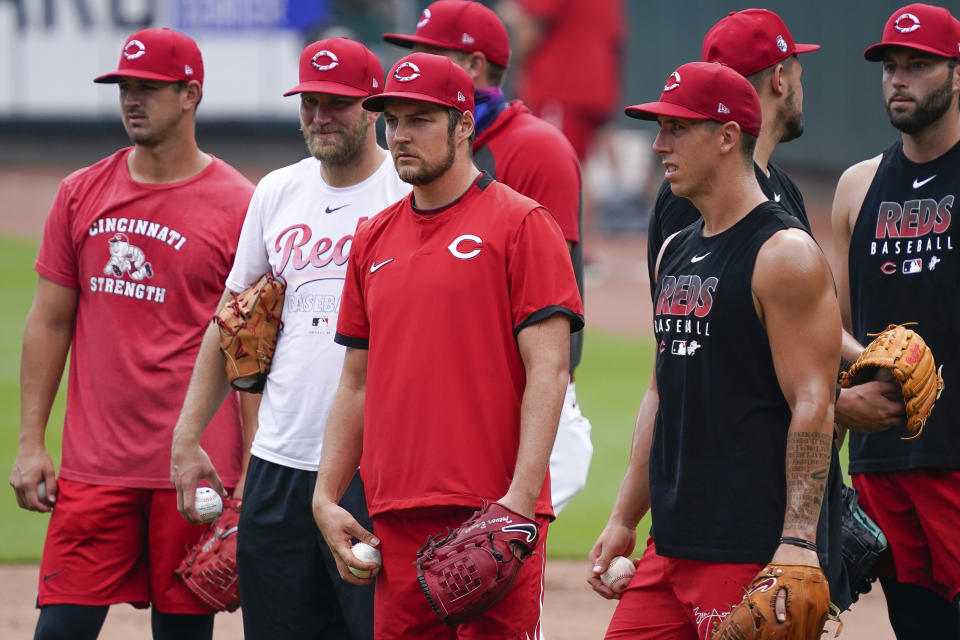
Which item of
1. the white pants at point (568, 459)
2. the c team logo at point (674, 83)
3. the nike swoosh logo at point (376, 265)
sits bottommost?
the white pants at point (568, 459)

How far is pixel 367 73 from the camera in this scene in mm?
4547

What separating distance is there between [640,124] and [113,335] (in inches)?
588

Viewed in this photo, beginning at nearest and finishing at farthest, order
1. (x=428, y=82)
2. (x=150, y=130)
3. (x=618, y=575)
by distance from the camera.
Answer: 1. (x=428, y=82)
2. (x=618, y=575)
3. (x=150, y=130)

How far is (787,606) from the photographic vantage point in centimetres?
342

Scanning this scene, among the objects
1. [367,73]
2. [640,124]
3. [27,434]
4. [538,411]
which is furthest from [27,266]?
[538,411]

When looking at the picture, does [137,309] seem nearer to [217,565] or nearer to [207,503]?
[207,503]

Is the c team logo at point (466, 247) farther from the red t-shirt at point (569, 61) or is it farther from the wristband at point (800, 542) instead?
the red t-shirt at point (569, 61)

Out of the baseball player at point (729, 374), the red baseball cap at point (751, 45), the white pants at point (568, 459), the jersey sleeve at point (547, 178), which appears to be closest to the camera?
the baseball player at point (729, 374)

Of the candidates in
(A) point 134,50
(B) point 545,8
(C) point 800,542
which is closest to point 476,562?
(C) point 800,542

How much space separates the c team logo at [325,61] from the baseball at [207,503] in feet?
4.67

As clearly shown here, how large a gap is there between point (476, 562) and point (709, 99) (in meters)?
1.35

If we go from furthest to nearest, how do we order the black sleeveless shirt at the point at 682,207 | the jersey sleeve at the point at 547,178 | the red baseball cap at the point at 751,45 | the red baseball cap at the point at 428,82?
1. the jersey sleeve at the point at 547,178
2. the red baseball cap at the point at 751,45
3. the black sleeveless shirt at the point at 682,207
4. the red baseball cap at the point at 428,82

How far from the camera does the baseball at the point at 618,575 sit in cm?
409

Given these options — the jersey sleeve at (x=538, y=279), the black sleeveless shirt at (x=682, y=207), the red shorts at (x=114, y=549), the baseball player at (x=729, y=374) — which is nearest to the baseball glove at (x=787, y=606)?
the baseball player at (x=729, y=374)
